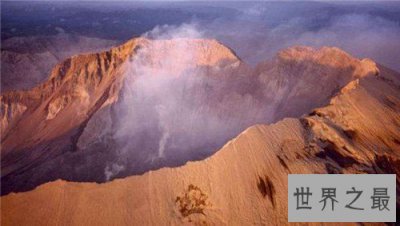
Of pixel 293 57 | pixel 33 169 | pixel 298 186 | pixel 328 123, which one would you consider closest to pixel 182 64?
pixel 293 57

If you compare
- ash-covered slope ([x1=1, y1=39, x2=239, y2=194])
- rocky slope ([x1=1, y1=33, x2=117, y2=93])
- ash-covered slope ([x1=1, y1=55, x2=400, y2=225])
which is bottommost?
rocky slope ([x1=1, y1=33, x2=117, y2=93])

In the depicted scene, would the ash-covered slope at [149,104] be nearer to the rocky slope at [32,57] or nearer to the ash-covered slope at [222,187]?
the ash-covered slope at [222,187]

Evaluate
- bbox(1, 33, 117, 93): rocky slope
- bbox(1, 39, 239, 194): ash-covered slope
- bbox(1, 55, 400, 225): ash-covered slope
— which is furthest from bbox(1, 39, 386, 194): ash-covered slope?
bbox(1, 33, 117, 93): rocky slope

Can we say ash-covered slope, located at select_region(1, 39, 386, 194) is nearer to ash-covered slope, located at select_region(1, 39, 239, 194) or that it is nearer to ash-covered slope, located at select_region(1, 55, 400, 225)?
ash-covered slope, located at select_region(1, 39, 239, 194)

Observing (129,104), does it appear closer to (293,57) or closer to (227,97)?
(227,97)

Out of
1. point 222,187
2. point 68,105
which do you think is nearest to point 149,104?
point 68,105

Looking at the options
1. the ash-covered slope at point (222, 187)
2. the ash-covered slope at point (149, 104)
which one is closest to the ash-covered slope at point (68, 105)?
the ash-covered slope at point (149, 104)
